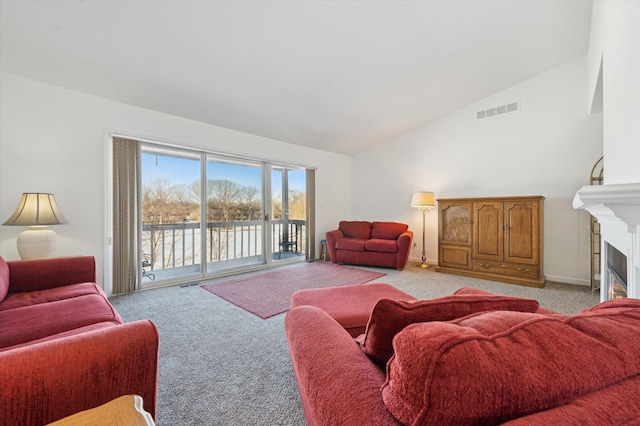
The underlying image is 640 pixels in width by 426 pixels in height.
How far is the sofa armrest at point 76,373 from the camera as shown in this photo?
2.58 ft

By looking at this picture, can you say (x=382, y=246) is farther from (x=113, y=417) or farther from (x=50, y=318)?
(x=113, y=417)

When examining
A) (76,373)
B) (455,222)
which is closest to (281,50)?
(76,373)

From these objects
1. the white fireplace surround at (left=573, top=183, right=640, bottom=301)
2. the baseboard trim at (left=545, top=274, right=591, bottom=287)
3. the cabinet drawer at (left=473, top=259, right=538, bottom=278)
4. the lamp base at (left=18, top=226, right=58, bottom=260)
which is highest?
the white fireplace surround at (left=573, top=183, right=640, bottom=301)

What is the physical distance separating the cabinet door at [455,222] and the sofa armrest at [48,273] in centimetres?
452

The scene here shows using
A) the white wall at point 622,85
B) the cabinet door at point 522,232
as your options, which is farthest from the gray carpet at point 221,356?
the white wall at point 622,85

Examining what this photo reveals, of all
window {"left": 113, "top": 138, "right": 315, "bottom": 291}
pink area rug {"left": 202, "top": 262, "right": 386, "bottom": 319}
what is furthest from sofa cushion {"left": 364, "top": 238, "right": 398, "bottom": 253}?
window {"left": 113, "top": 138, "right": 315, "bottom": 291}

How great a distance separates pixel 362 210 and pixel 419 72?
324cm

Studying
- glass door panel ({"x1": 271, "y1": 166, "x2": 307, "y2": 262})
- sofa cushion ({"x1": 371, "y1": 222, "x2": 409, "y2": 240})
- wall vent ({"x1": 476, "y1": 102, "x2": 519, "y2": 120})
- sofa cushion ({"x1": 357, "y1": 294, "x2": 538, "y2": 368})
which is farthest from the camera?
glass door panel ({"x1": 271, "y1": 166, "x2": 307, "y2": 262})

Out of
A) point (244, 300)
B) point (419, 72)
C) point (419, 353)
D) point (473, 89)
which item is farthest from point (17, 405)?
point (473, 89)

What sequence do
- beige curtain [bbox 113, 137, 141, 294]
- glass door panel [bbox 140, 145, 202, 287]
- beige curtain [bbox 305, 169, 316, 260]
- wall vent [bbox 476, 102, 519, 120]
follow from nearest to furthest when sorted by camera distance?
1. beige curtain [bbox 113, 137, 141, 294]
2. glass door panel [bbox 140, 145, 202, 287]
3. wall vent [bbox 476, 102, 519, 120]
4. beige curtain [bbox 305, 169, 316, 260]

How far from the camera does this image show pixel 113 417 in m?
0.50

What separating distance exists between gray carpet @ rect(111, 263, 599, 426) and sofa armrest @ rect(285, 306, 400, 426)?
68cm

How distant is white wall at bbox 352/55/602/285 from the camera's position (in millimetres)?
3600

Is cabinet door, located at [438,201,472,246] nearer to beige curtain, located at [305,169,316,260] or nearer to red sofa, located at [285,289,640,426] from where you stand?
beige curtain, located at [305,169,316,260]
